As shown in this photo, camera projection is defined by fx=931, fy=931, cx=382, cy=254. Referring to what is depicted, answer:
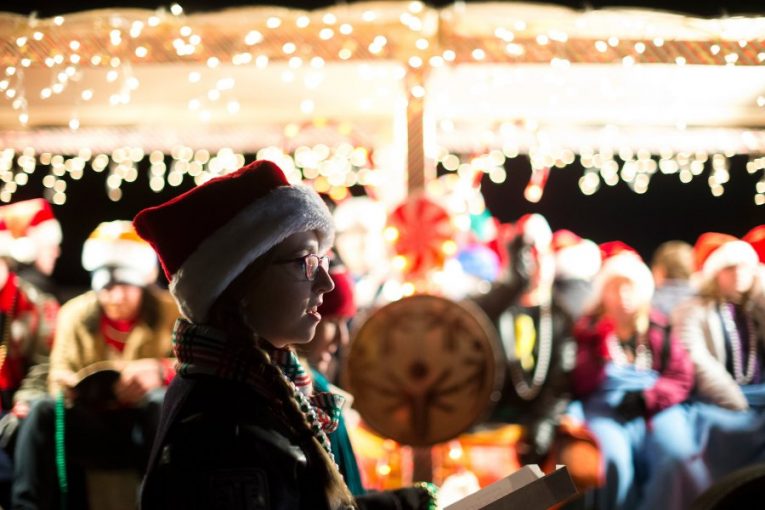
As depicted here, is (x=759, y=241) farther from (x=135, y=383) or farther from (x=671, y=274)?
(x=135, y=383)

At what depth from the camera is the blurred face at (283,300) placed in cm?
177

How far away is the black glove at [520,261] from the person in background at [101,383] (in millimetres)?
1607

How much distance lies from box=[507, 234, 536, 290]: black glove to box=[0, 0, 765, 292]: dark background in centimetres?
33

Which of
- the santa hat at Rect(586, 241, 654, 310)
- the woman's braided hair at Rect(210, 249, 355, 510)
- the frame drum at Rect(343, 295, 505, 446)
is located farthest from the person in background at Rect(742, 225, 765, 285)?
the woman's braided hair at Rect(210, 249, 355, 510)

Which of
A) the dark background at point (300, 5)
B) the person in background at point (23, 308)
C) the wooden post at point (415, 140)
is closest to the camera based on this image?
the person in background at point (23, 308)

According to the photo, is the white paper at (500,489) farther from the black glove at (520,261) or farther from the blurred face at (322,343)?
the black glove at (520,261)

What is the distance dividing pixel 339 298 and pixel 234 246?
1973 millimetres

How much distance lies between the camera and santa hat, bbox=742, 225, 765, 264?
4641 millimetres

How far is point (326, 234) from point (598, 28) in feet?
8.86

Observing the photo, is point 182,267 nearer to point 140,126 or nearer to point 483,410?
point 483,410

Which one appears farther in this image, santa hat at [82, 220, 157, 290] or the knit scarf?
santa hat at [82, 220, 157, 290]

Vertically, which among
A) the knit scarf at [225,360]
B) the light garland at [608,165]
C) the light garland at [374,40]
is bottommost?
the knit scarf at [225,360]

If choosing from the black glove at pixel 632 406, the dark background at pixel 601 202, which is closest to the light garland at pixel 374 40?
the dark background at pixel 601 202

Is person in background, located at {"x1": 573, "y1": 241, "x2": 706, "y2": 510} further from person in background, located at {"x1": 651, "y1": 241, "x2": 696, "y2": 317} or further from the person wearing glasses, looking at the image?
the person wearing glasses
